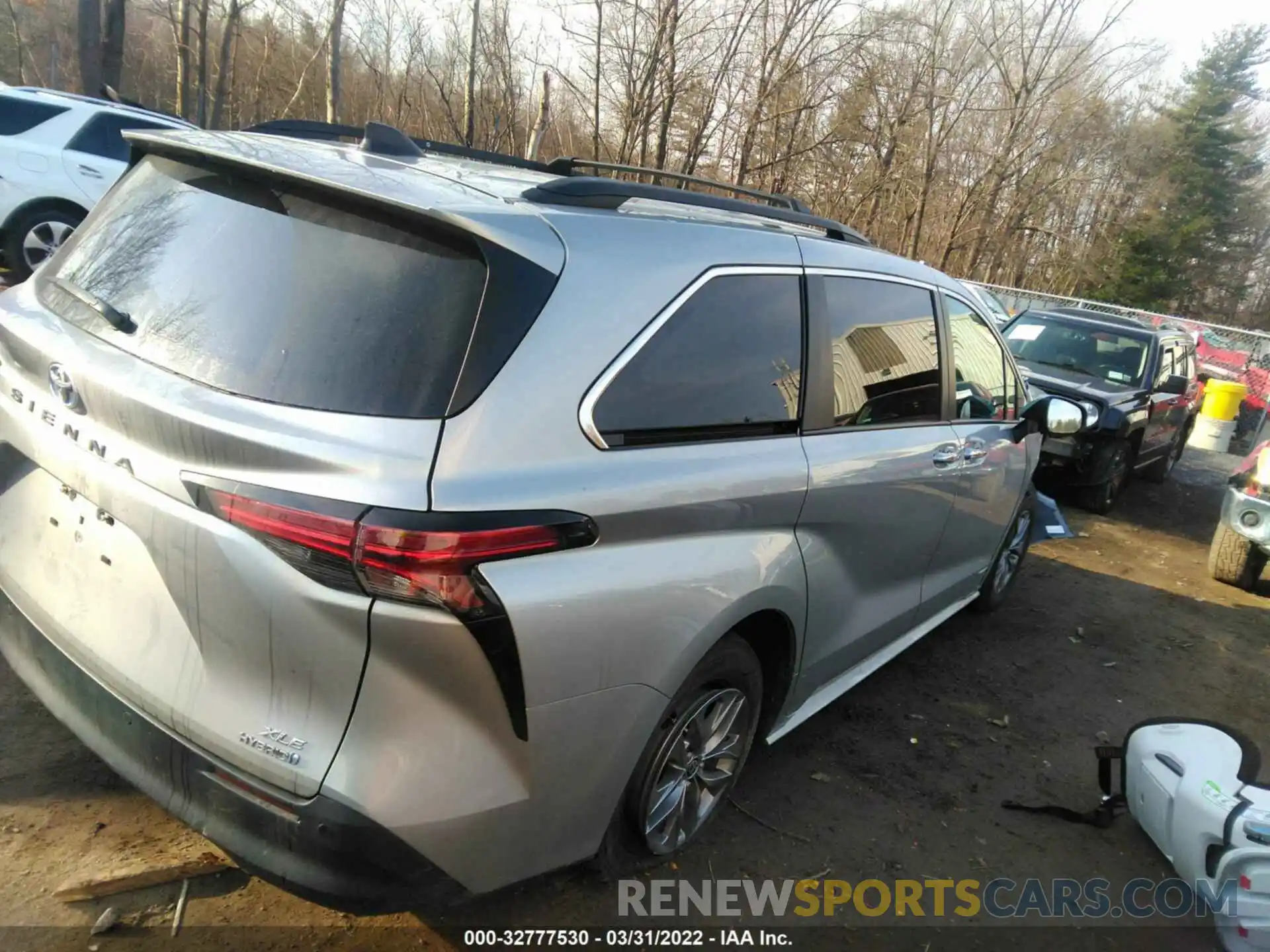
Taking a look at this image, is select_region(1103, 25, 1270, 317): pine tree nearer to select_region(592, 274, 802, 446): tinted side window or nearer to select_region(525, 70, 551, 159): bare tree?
select_region(525, 70, 551, 159): bare tree

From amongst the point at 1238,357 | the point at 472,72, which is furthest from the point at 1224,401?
the point at 472,72

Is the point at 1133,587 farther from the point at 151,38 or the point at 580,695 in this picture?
the point at 151,38

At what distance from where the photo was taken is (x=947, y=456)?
3.51 m

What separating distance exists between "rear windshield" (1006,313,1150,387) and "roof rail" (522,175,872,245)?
6.63 meters

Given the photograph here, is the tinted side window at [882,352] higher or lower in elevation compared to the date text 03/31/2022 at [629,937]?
higher

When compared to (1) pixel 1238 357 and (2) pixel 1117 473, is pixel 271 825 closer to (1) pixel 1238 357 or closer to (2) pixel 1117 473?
(2) pixel 1117 473

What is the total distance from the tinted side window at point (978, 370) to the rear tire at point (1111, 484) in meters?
4.12

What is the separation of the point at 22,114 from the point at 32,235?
1267 mm

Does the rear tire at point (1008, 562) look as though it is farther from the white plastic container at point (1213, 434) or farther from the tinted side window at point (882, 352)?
the white plastic container at point (1213, 434)

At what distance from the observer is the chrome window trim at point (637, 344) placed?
194cm

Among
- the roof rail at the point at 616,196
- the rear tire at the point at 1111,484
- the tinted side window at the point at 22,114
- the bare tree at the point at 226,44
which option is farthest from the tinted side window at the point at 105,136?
the rear tire at the point at 1111,484

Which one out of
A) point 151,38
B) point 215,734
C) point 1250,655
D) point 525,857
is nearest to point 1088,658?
point 1250,655

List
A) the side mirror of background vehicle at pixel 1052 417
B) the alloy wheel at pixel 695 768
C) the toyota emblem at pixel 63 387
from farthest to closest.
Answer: the side mirror of background vehicle at pixel 1052 417 → the alloy wheel at pixel 695 768 → the toyota emblem at pixel 63 387

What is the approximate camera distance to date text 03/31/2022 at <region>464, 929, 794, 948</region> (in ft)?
7.68
